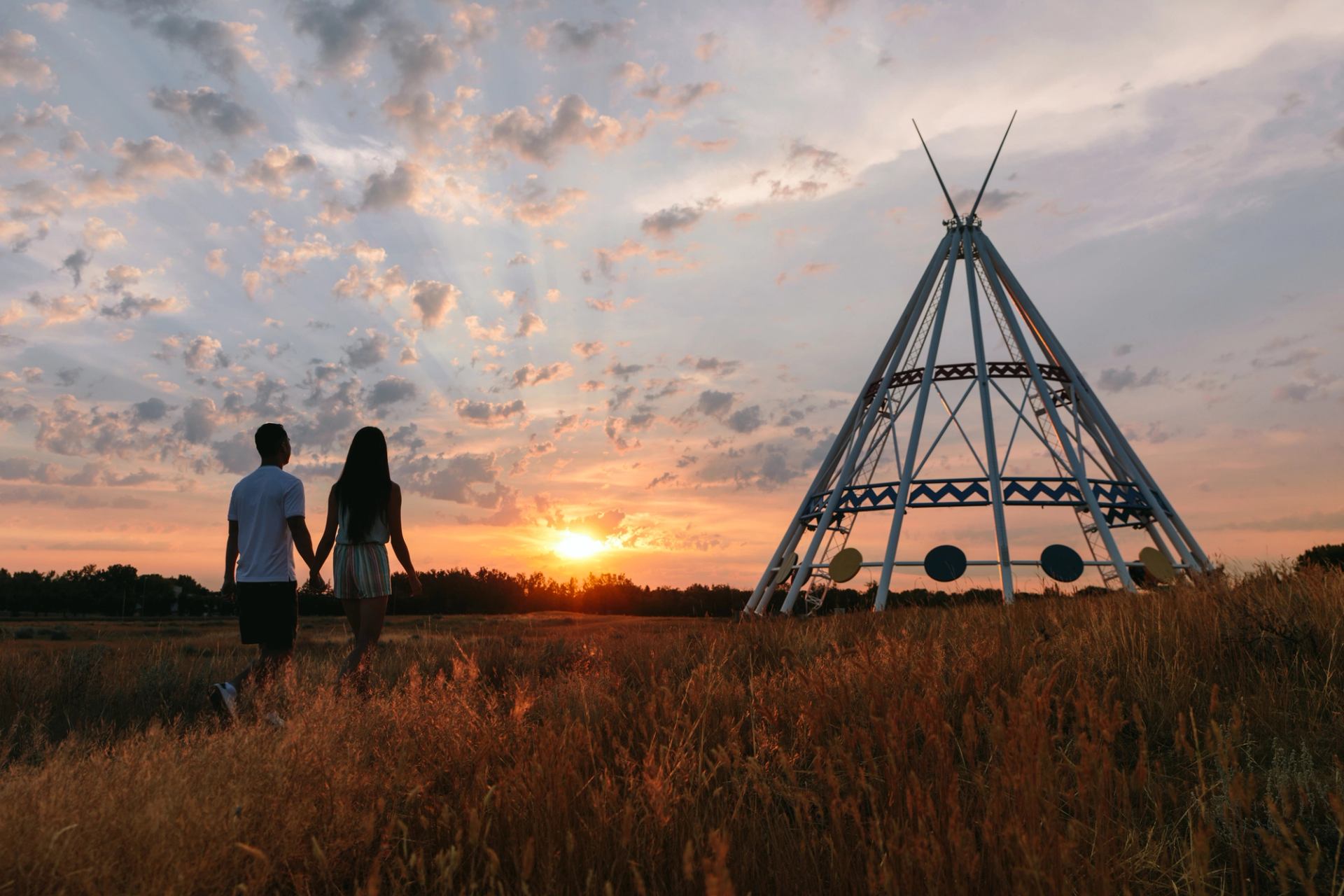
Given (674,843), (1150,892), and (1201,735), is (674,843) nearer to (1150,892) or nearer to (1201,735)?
(1150,892)

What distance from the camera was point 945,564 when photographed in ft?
61.4

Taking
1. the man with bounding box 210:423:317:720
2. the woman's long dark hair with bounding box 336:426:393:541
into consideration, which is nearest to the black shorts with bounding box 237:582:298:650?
the man with bounding box 210:423:317:720

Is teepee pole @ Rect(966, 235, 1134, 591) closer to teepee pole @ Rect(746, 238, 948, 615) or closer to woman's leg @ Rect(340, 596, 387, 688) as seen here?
teepee pole @ Rect(746, 238, 948, 615)

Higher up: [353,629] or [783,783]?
[353,629]

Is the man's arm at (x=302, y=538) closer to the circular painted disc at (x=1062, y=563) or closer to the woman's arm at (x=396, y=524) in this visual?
the woman's arm at (x=396, y=524)

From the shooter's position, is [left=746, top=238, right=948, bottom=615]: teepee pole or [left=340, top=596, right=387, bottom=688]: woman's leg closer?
[left=340, top=596, right=387, bottom=688]: woman's leg

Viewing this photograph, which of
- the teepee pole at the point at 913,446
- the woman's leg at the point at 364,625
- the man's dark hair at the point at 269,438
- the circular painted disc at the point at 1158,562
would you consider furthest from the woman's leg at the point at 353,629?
the circular painted disc at the point at 1158,562

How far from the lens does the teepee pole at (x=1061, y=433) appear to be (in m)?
19.2

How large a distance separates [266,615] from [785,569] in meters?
16.2

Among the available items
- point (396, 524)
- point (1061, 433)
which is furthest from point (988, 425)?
point (396, 524)

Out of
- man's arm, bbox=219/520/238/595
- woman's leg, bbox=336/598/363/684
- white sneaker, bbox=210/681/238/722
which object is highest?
man's arm, bbox=219/520/238/595

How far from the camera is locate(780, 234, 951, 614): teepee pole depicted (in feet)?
67.3

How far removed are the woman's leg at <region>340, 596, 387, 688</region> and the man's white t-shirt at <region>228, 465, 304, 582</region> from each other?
26.7 inches

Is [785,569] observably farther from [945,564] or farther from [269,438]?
[269,438]
